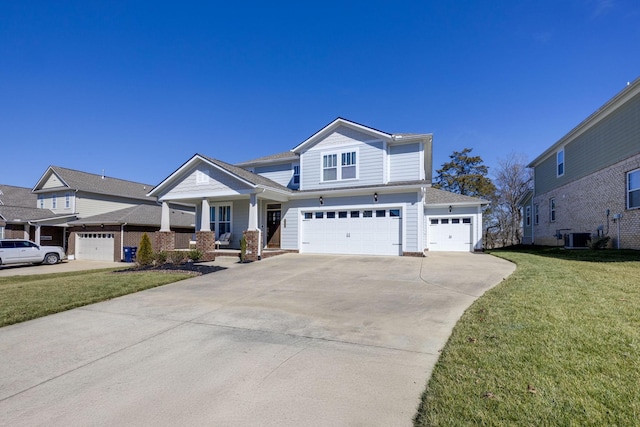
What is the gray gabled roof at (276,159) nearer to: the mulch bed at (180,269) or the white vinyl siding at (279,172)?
the white vinyl siding at (279,172)

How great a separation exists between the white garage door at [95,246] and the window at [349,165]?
17.0 m

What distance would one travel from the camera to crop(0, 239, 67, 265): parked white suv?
17594 mm

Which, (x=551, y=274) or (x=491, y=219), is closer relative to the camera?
(x=551, y=274)

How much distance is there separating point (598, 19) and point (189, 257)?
1809 cm

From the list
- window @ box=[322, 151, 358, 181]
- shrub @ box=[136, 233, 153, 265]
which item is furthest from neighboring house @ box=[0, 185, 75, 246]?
window @ box=[322, 151, 358, 181]

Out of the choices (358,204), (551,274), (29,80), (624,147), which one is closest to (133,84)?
(29,80)

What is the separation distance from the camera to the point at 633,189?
41.7 feet

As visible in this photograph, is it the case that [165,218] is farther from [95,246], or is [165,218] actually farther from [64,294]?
[64,294]

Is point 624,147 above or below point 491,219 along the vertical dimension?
above

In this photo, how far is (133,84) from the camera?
16641 millimetres

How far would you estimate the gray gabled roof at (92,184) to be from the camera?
27000 millimetres

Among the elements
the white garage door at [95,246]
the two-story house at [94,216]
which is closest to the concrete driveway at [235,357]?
the two-story house at [94,216]

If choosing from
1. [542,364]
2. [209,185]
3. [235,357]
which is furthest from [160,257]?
[542,364]

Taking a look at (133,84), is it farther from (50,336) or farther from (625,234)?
(625,234)
